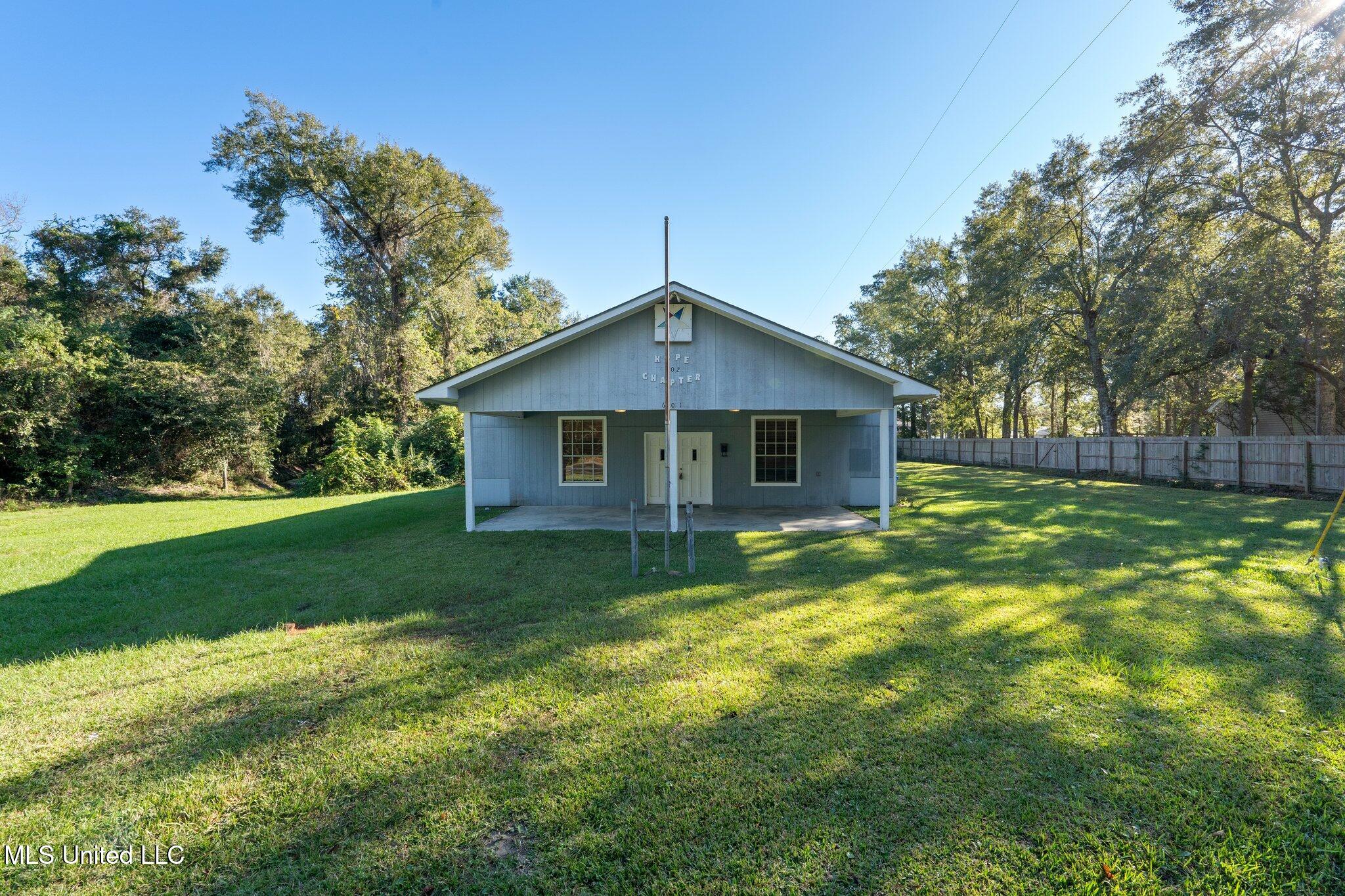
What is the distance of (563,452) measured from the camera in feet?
40.5

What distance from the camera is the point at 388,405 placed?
916 inches

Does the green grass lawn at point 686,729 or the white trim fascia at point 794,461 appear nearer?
the green grass lawn at point 686,729

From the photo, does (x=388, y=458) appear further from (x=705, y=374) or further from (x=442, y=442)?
(x=705, y=374)

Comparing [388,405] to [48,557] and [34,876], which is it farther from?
[34,876]

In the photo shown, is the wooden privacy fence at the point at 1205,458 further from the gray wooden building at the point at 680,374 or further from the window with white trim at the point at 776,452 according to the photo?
the window with white trim at the point at 776,452

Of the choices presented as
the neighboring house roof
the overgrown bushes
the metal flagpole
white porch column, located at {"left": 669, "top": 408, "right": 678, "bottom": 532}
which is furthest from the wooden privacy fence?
the overgrown bushes

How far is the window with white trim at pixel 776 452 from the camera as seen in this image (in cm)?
1213

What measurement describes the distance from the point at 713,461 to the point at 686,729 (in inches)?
367

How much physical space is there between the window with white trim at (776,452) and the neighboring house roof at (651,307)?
3.23 meters

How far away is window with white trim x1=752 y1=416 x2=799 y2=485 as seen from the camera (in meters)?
12.1

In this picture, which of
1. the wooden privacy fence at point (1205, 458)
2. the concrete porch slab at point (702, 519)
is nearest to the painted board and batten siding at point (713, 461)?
the concrete porch slab at point (702, 519)

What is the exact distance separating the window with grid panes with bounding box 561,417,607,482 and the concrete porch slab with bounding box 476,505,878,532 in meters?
0.79

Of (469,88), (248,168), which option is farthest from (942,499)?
(248,168)

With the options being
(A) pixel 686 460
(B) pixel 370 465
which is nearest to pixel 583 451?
(A) pixel 686 460
